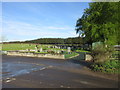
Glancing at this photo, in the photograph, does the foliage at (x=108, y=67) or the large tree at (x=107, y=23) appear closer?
the foliage at (x=108, y=67)

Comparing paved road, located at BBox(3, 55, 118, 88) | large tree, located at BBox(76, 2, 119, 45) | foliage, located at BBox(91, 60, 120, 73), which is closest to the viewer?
paved road, located at BBox(3, 55, 118, 88)

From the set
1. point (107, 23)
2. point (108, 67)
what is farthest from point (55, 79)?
point (107, 23)

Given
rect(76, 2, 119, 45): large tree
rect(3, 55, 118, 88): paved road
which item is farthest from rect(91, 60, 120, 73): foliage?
rect(76, 2, 119, 45): large tree

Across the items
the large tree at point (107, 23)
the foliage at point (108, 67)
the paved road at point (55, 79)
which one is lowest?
the paved road at point (55, 79)

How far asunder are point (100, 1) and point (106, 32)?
655 cm

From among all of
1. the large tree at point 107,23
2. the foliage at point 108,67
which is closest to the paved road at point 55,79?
the foliage at point 108,67

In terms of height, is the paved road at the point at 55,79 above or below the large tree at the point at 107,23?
below

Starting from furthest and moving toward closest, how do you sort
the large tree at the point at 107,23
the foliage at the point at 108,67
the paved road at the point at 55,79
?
the large tree at the point at 107,23 → the foliage at the point at 108,67 → the paved road at the point at 55,79

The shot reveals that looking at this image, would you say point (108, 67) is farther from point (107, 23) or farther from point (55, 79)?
point (107, 23)

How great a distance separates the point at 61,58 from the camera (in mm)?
20078

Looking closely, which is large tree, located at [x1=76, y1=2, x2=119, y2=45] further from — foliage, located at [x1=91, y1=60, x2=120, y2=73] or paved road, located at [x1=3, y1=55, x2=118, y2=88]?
paved road, located at [x1=3, y1=55, x2=118, y2=88]

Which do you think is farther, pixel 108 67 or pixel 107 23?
pixel 107 23

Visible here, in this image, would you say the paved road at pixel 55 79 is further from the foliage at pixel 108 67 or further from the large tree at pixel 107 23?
the large tree at pixel 107 23

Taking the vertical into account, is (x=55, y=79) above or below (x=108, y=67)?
below
